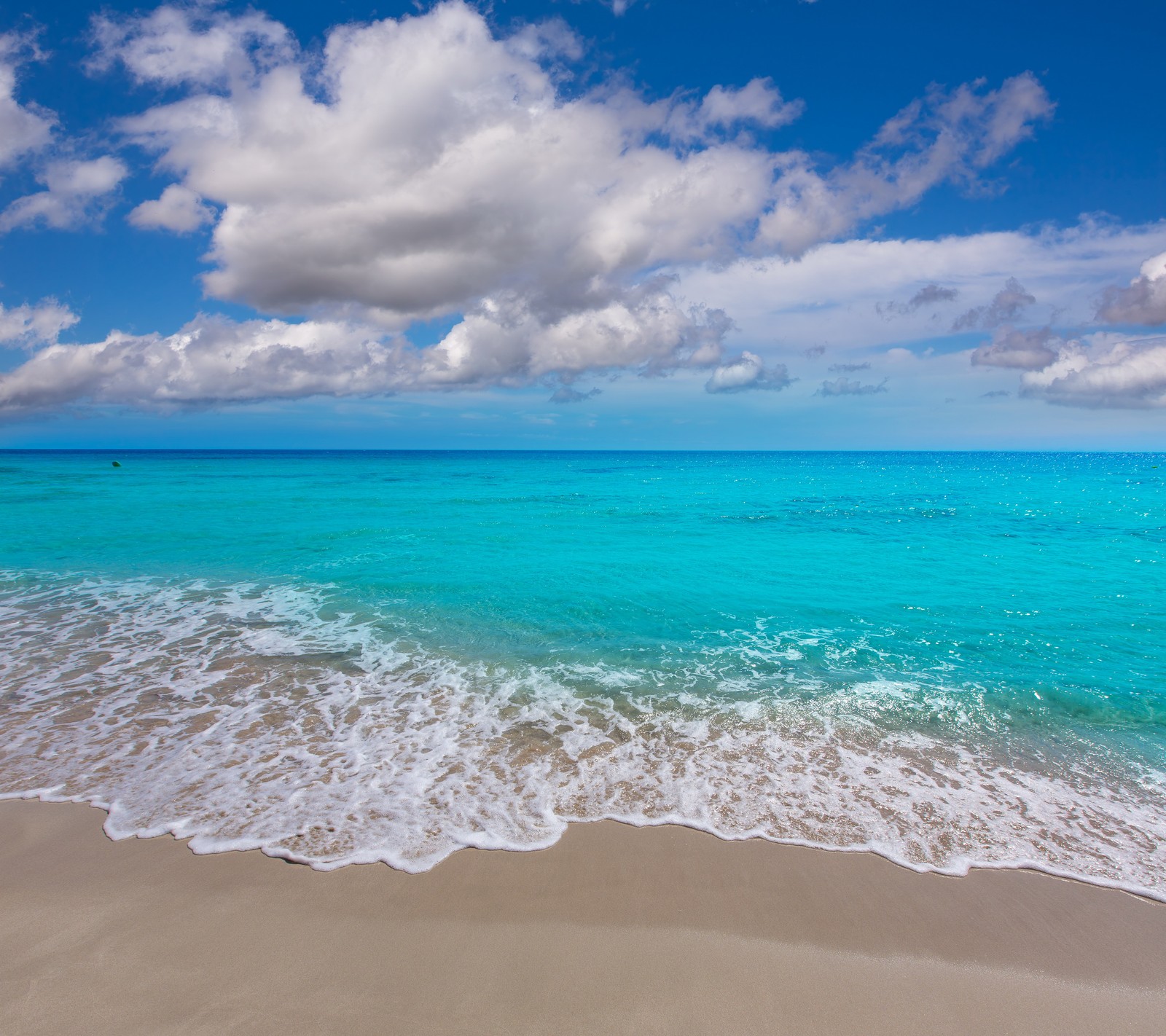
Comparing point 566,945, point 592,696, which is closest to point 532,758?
point 592,696

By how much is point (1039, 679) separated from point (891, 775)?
5.12 m

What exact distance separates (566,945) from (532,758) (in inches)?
117

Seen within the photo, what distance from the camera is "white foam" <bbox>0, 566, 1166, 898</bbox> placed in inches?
243

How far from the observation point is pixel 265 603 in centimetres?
1549

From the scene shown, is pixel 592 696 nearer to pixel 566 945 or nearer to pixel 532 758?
pixel 532 758

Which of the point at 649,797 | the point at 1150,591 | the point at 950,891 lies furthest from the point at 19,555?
the point at 1150,591

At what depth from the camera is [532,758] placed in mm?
7699

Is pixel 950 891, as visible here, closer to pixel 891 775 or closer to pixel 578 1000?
pixel 891 775

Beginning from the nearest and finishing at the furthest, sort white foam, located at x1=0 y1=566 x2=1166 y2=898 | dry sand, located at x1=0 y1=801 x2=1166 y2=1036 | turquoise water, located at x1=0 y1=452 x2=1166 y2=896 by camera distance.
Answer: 1. dry sand, located at x1=0 y1=801 x2=1166 y2=1036
2. white foam, located at x1=0 y1=566 x2=1166 y2=898
3. turquoise water, located at x1=0 y1=452 x2=1166 y2=896

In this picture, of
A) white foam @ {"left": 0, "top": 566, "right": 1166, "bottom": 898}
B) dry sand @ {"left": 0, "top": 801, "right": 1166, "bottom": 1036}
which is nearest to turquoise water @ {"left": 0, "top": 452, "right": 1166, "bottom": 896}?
white foam @ {"left": 0, "top": 566, "right": 1166, "bottom": 898}

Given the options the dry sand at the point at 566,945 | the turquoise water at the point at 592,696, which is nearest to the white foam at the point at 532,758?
the turquoise water at the point at 592,696

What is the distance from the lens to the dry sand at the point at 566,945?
4.18m

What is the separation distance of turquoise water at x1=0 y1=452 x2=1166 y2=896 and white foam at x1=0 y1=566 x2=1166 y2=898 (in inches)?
1.6

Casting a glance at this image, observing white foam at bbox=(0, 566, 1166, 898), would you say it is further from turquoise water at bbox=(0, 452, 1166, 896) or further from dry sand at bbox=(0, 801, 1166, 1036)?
dry sand at bbox=(0, 801, 1166, 1036)
